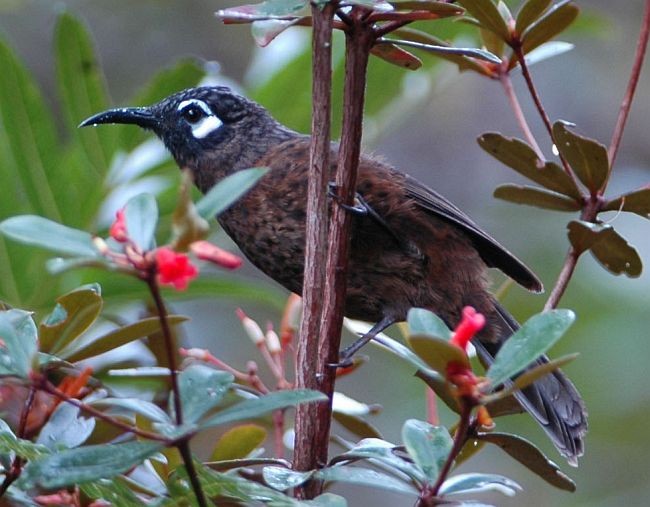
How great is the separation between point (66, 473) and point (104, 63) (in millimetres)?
7019

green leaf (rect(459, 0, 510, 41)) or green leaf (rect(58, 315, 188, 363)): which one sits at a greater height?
green leaf (rect(459, 0, 510, 41))

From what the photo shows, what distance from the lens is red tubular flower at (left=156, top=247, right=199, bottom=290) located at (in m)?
1.16

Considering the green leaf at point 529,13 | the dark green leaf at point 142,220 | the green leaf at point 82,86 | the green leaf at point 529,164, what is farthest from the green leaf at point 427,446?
the green leaf at point 82,86

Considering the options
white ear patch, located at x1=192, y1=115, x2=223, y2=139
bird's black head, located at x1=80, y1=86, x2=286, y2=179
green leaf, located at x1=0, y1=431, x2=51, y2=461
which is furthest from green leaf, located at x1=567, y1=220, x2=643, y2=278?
white ear patch, located at x1=192, y1=115, x2=223, y2=139

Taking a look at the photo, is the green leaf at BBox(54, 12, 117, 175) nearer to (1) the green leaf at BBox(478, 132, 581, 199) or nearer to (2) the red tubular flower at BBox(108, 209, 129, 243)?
(1) the green leaf at BBox(478, 132, 581, 199)

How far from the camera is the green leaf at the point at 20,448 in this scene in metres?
1.47

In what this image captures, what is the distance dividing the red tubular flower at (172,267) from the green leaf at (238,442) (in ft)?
2.50

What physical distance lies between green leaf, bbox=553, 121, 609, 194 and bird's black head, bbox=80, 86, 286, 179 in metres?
1.47

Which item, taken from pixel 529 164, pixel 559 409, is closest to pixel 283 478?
pixel 529 164

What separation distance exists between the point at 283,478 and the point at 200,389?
0.24 m

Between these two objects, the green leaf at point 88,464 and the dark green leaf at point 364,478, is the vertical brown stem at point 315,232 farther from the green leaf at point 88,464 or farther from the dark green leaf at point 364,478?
the green leaf at point 88,464

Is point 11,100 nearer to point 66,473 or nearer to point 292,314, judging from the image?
point 292,314

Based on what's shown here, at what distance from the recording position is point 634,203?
75.0 inches

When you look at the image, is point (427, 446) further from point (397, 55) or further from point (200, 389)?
point (397, 55)
